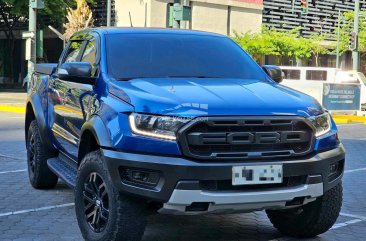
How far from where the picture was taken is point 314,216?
4738 mm

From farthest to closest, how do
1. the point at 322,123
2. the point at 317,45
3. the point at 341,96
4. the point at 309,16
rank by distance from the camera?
the point at 309,16
the point at 317,45
the point at 341,96
the point at 322,123

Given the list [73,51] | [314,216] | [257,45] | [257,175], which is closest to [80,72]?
[73,51]

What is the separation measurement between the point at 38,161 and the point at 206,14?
32899mm

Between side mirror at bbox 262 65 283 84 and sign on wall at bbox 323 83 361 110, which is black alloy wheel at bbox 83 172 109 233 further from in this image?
sign on wall at bbox 323 83 361 110

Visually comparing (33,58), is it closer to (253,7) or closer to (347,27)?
(253,7)

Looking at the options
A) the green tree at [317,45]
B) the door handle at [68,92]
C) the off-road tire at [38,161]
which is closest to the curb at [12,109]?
the off-road tire at [38,161]

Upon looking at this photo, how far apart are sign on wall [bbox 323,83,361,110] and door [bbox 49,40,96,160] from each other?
13.8 meters

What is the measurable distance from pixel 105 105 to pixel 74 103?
98cm

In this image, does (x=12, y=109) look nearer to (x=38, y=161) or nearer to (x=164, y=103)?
(x=38, y=161)

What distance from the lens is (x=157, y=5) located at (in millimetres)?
35156

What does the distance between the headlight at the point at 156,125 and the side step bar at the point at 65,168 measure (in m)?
1.25

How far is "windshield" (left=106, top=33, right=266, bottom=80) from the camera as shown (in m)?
5.00

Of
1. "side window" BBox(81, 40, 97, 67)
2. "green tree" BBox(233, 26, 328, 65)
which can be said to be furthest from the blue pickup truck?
"green tree" BBox(233, 26, 328, 65)

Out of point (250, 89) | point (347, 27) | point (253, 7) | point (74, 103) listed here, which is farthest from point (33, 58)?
point (347, 27)
